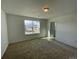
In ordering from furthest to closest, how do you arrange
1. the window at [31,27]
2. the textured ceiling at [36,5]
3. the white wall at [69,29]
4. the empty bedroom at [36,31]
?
the window at [31,27]
the white wall at [69,29]
the empty bedroom at [36,31]
the textured ceiling at [36,5]

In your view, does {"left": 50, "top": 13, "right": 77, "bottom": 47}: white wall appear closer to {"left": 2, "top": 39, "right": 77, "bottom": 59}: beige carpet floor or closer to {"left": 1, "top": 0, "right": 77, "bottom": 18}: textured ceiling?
{"left": 2, "top": 39, "right": 77, "bottom": 59}: beige carpet floor

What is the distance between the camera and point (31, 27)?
8.48m

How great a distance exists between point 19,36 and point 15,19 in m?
1.54

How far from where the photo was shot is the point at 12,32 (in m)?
6.40

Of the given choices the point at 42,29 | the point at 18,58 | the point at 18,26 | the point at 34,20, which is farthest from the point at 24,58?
the point at 42,29

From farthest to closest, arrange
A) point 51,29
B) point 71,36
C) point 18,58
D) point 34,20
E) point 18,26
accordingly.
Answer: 1. point 51,29
2. point 34,20
3. point 18,26
4. point 71,36
5. point 18,58

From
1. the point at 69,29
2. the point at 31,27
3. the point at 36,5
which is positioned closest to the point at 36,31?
the point at 31,27

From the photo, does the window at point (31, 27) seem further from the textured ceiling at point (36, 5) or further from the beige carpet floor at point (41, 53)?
the textured ceiling at point (36, 5)

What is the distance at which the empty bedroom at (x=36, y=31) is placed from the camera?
4287 millimetres

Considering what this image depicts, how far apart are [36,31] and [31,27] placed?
0.96 meters

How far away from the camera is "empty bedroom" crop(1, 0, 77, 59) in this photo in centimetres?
429

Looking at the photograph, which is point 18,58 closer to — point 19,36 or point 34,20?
point 19,36

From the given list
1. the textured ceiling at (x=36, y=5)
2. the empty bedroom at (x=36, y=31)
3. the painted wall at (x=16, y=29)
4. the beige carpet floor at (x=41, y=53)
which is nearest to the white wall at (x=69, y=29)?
the empty bedroom at (x=36, y=31)

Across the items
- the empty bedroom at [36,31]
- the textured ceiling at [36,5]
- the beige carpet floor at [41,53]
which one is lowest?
the beige carpet floor at [41,53]
